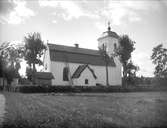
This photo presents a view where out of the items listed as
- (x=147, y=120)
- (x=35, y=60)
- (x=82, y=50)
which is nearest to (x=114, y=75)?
(x=82, y=50)

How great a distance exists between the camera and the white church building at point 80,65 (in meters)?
34.6

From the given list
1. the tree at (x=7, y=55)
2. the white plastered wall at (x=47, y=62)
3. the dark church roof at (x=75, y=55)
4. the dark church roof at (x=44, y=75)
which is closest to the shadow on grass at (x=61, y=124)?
the tree at (x=7, y=55)

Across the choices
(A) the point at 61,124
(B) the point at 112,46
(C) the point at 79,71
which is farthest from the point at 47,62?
(A) the point at 61,124

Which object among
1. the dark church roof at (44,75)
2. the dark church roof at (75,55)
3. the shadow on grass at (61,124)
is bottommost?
the shadow on grass at (61,124)

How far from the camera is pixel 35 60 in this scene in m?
32.0

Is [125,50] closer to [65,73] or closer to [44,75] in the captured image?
[65,73]

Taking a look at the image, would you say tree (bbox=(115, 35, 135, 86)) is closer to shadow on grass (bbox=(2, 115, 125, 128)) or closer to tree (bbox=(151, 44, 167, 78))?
tree (bbox=(151, 44, 167, 78))

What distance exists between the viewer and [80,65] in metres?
37.2

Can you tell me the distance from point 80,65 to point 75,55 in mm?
2541

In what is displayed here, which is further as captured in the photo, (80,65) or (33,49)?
(80,65)

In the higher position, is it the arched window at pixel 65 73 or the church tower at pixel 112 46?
the church tower at pixel 112 46

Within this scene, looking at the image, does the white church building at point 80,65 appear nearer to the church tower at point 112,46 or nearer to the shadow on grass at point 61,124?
the church tower at point 112,46

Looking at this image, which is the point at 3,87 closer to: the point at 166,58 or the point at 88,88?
the point at 88,88

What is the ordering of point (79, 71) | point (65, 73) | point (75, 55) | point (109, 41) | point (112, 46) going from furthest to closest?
point (112, 46)
point (109, 41)
point (75, 55)
point (65, 73)
point (79, 71)
